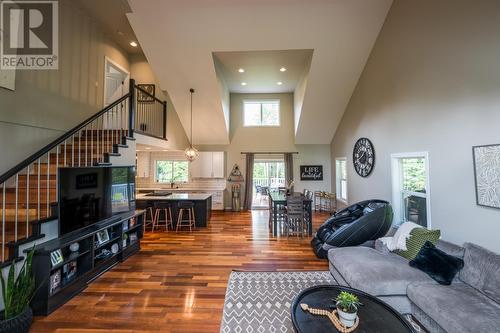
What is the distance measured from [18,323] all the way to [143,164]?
259 inches

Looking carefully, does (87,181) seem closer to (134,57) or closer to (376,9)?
(134,57)

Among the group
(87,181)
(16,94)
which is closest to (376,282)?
(87,181)

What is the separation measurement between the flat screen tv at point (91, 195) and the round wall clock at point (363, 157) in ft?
16.5

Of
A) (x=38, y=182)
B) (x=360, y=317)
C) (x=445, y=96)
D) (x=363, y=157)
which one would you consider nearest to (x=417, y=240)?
(x=360, y=317)

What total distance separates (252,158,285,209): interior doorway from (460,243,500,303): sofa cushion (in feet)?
20.6

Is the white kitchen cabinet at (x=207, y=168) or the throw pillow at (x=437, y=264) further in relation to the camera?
the white kitchen cabinet at (x=207, y=168)

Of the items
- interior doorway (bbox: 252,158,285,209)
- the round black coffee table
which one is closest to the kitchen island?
interior doorway (bbox: 252,158,285,209)

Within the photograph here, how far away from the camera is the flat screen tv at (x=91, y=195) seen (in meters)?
2.80

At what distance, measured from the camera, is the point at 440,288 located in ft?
6.85

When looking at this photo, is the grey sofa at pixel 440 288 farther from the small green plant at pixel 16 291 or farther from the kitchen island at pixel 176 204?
the kitchen island at pixel 176 204

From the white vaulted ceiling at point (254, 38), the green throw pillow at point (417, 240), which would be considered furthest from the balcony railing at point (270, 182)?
the green throw pillow at point (417, 240)

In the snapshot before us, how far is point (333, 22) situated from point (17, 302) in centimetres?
588

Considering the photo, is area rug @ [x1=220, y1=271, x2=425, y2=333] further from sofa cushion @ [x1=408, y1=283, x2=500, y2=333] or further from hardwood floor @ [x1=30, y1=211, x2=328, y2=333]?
sofa cushion @ [x1=408, y1=283, x2=500, y2=333]

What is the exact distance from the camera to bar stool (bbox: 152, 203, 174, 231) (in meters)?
5.61
